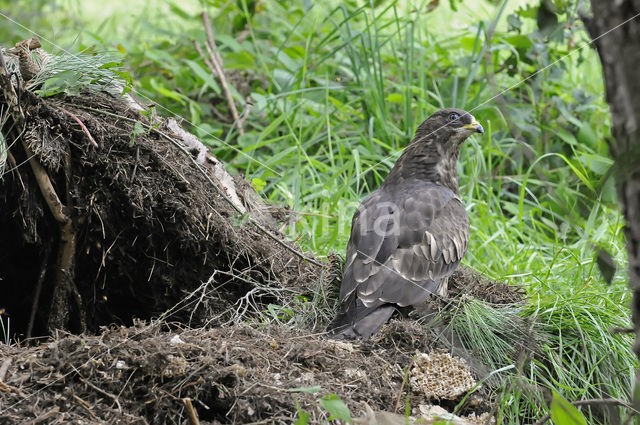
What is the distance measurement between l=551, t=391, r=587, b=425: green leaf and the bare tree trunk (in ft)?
1.49

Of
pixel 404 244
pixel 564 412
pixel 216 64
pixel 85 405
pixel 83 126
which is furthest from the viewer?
pixel 216 64

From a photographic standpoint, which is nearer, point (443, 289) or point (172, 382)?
point (172, 382)

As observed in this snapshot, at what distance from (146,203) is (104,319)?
2.41 feet

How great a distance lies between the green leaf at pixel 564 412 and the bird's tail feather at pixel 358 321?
131 centimetres

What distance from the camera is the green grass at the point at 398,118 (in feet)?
15.5

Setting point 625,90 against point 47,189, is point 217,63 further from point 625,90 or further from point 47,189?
point 625,90

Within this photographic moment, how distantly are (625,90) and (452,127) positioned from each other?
2.78 metres

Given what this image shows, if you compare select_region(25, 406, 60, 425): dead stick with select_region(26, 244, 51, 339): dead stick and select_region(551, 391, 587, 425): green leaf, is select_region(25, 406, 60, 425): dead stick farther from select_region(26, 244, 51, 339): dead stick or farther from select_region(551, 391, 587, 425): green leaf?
select_region(551, 391, 587, 425): green leaf

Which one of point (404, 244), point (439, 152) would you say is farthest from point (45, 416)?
point (439, 152)

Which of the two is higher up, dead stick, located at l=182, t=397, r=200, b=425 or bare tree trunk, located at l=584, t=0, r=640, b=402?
bare tree trunk, located at l=584, t=0, r=640, b=402

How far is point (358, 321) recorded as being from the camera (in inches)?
134

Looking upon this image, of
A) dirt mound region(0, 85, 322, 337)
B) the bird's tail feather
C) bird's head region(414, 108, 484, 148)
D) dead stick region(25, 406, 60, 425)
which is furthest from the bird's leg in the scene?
dead stick region(25, 406, 60, 425)

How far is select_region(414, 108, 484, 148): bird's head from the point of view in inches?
170

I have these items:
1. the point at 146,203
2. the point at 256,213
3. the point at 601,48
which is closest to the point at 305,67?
the point at 256,213
